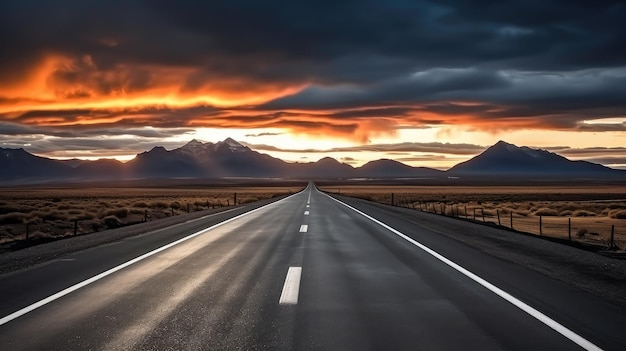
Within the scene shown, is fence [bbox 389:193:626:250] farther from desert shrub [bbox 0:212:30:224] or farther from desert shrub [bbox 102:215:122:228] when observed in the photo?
desert shrub [bbox 0:212:30:224]

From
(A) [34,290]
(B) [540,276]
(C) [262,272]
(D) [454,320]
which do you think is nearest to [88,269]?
(A) [34,290]

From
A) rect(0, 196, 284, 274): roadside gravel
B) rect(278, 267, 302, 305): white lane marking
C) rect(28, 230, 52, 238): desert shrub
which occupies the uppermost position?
rect(278, 267, 302, 305): white lane marking

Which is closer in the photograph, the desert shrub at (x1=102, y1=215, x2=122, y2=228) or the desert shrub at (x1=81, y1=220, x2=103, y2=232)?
the desert shrub at (x1=81, y1=220, x2=103, y2=232)

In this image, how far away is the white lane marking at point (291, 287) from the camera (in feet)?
24.9

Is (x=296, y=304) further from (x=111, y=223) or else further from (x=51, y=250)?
(x=111, y=223)

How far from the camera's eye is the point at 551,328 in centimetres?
Result: 613

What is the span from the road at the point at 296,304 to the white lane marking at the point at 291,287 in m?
0.03

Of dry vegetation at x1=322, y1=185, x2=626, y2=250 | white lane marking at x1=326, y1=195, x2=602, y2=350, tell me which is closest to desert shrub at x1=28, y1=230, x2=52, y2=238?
white lane marking at x1=326, y1=195, x2=602, y2=350

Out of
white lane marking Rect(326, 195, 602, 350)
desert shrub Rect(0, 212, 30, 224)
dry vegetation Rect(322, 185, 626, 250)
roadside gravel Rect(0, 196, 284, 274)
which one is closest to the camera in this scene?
white lane marking Rect(326, 195, 602, 350)

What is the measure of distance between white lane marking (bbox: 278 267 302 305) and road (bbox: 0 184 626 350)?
0.10 feet

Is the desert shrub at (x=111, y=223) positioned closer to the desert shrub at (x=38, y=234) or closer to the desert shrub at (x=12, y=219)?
the desert shrub at (x=38, y=234)

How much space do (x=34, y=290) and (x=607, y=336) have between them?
8046 mm

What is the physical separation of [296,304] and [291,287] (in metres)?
1.20

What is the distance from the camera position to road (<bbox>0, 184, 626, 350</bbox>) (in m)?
5.70
